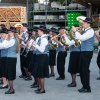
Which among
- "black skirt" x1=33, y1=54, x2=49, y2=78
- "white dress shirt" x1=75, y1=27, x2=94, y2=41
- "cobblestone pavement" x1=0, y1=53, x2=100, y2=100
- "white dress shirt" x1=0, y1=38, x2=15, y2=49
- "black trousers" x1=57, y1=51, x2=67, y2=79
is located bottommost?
"cobblestone pavement" x1=0, y1=53, x2=100, y2=100

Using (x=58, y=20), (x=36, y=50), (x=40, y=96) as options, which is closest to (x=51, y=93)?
(x=40, y=96)

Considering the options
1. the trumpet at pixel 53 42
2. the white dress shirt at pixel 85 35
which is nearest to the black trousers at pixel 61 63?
the trumpet at pixel 53 42

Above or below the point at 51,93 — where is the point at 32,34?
above

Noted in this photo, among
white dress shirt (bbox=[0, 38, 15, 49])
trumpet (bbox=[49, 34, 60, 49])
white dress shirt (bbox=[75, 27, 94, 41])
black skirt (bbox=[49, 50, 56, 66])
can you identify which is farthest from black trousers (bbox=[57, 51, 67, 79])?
white dress shirt (bbox=[0, 38, 15, 49])

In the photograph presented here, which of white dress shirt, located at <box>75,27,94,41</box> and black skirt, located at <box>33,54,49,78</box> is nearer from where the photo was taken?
white dress shirt, located at <box>75,27,94,41</box>

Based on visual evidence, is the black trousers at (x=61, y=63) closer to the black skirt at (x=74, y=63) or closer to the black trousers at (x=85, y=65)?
the black skirt at (x=74, y=63)

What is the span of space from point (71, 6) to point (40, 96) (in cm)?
1982

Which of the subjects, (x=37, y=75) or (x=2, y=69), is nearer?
(x=37, y=75)

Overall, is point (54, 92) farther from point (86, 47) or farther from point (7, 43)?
point (7, 43)

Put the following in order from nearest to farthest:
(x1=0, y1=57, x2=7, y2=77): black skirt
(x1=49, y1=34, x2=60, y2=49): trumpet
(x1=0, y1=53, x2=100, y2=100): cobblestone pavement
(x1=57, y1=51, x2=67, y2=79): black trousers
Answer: (x1=0, y1=53, x2=100, y2=100): cobblestone pavement → (x1=0, y1=57, x2=7, y2=77): black skirt → (x1=49, y1=34, x2=60, y2=49): trumpet → (x1=57, y1=51, x2=67, y2=79): black trousers

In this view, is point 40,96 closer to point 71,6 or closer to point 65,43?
point 65,43

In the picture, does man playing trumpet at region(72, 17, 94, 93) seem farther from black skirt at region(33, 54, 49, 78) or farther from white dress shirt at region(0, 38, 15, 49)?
white dress shirt at region(0, 38, 15, 49)

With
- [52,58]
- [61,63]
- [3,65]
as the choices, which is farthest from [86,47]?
[52,58]

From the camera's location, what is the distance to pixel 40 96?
9562 mm
